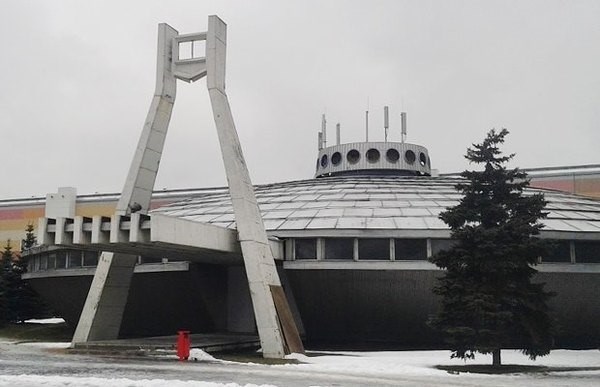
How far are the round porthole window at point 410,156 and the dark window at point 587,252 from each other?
14.5 meters

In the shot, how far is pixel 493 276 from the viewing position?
1958cm

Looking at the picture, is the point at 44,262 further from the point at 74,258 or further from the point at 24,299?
the point at 24,299

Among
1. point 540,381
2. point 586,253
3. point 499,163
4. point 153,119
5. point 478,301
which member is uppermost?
point 153,119

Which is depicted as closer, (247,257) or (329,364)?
(329,364)

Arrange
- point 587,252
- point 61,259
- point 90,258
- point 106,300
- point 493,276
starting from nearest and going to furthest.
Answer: point 493,276
point 106,300
point 587,252
point 90,258
point 61,259

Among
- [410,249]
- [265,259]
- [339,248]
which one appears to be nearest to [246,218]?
[265,259]

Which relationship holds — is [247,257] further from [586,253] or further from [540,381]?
[586,253]

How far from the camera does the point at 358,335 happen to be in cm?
2741

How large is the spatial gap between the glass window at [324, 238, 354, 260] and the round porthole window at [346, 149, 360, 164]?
45.4 ft

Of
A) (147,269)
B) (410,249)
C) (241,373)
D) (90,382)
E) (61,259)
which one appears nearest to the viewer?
(90,382)

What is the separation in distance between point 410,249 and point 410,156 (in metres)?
14.6

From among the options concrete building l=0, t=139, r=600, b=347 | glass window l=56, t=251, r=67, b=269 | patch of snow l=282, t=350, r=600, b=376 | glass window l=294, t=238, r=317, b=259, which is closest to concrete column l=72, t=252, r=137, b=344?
concrete building l=0, t=139, r=600, b=347

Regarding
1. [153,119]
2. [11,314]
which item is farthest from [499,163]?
[11,314]

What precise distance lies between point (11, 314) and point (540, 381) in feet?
118
